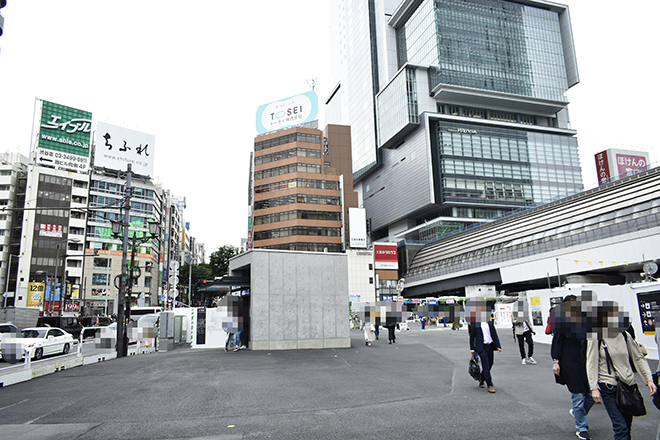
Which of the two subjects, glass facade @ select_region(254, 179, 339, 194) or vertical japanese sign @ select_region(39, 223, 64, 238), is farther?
glass facade @ select_region(254, 179, 339, 194)

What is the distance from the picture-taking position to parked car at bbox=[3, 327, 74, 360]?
17047 mm

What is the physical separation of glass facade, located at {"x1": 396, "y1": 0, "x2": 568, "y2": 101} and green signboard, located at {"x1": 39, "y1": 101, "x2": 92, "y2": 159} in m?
73.0

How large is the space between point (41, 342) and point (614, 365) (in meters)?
20.9

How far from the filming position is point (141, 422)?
257 inches

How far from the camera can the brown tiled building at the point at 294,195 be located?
2936 inches

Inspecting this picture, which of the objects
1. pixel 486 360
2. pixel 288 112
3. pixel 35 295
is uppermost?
pixel 288 112

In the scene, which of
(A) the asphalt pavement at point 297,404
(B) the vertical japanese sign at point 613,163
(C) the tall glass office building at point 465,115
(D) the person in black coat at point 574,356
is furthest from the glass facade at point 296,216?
(D) the person in black coat at point 574,356

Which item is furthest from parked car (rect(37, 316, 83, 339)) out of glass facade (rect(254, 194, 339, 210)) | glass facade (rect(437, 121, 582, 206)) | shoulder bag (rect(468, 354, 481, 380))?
glass facade (rect(437, 121, 582, 206))

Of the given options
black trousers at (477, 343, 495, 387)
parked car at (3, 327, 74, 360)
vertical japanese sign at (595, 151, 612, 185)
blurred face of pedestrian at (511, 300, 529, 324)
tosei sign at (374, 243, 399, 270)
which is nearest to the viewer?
black trousers at (477, 343, 495, 387)

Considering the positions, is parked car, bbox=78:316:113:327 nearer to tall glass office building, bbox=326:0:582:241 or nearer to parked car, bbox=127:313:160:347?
parked car, bbox=127:313:160:347

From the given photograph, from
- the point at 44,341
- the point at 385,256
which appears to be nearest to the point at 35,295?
the point at 44,341

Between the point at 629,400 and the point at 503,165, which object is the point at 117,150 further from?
the point at 503,165

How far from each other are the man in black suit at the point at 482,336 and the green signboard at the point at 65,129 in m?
68.5

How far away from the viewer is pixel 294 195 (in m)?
75.1
